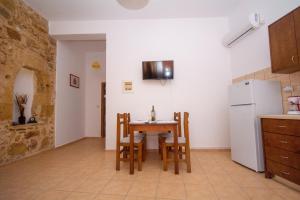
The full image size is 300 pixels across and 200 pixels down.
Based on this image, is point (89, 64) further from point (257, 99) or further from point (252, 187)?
point (252, 187)

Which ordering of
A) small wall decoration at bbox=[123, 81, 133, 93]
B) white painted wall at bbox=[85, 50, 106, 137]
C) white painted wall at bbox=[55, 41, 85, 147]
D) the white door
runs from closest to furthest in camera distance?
the white door
small wall decoration at bbox=[123, 81, 133, 93]
white painted wall at bbox=[55, 41, 85, 147]
white painted wall at bbox=[85, 50, 106, 137]

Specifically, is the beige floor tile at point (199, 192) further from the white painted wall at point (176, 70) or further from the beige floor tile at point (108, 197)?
the white painted wall at point (176, 70)

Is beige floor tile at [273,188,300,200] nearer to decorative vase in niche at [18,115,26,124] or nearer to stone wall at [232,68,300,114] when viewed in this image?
stone wall at [232,68,300,114]

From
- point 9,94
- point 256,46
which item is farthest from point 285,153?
point 9,94

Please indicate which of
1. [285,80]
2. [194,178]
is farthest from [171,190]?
[285,80]

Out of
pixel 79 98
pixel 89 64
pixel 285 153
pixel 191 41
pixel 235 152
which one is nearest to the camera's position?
pixel 285 153

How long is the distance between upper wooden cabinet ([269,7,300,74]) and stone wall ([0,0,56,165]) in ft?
13.5

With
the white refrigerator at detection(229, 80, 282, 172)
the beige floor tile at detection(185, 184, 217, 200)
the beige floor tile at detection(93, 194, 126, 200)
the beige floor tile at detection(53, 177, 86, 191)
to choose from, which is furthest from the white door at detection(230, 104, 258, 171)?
the beige floor tile at detection(53, 177, 86, 191)

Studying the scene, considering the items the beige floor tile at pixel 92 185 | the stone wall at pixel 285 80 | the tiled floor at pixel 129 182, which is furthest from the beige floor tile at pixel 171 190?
the stone wall at pixel 285 80

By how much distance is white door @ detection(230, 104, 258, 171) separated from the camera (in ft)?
7.06

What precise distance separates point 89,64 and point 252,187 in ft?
18.0

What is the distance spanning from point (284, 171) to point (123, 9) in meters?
3.75

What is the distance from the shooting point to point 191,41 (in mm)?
3547

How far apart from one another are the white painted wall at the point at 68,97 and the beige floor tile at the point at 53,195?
239 cm
